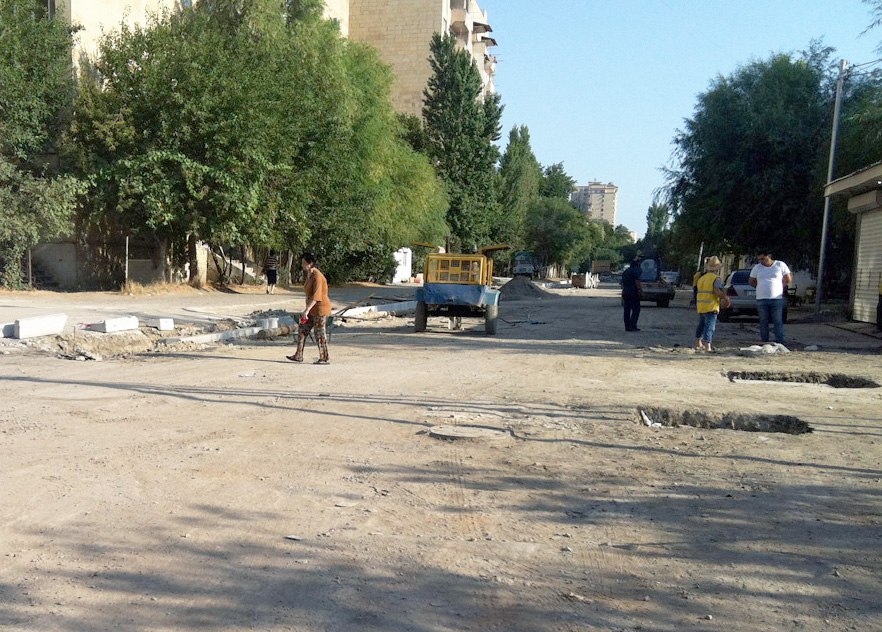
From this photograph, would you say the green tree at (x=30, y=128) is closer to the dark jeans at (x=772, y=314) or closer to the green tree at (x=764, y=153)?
the dark jeans at (x=772, y=314)

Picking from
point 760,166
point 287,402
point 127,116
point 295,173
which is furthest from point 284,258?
point 287,402

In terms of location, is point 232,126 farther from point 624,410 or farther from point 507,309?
point 624,410

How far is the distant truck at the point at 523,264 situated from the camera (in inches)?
2982

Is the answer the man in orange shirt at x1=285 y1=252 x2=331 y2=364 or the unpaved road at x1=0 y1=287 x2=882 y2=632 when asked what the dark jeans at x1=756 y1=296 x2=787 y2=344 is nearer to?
the unpaved road at x1=0 y1=287 x2=882 y2=632

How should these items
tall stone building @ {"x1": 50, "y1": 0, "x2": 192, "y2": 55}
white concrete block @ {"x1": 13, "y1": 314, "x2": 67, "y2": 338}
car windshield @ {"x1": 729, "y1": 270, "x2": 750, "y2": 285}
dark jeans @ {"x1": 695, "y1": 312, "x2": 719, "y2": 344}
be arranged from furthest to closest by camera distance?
tall stone building @ {"x1": 50, "y1": 0, "x2": 192, "y2": 55} < car windshield @ {"x1": 729, "y1": 270, "x2": 750, "y2": 285} < dark jeans @ {"x1": 695, "y1": 312, "x2": 719, "y2": 344} < white concrete block @ {"x1": 13, "y1": 314, "x2": 67, "y2": 338}

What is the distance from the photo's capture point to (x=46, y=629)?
127 inches

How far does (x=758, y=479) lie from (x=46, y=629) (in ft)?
15.7

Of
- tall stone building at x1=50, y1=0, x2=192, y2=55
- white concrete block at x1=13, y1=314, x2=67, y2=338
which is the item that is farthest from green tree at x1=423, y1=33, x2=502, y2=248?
white concrete block at x1=13, y1=314, x2=67, y2=338

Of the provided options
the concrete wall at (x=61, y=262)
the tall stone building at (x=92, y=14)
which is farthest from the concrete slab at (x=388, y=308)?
the tall stone building at (x=92, y=14)

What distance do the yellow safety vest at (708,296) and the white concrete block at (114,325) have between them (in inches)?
437

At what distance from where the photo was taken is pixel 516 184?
7656cm

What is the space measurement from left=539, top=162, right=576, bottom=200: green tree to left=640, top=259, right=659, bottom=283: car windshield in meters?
80.6

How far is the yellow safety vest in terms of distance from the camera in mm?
14289

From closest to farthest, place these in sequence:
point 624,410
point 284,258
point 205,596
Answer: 1. point 205,596
2. point 624,410
3. point 284,258
